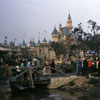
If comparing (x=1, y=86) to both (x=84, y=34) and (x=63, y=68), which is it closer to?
(x=63, y=68)

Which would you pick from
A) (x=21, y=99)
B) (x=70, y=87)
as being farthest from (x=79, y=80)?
(x=21, y=99)

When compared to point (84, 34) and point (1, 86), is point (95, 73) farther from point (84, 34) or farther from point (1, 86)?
point (84, 34)

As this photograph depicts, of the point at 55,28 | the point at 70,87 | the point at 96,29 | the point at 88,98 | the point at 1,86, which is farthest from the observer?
the point at 55,28

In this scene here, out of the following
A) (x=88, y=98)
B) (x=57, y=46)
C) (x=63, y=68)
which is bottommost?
(x=88, y=98)

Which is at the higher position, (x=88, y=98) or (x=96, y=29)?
(x=96, y=29)

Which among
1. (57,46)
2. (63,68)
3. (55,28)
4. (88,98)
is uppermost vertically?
(55,28)

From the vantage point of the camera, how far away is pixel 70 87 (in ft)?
64.1

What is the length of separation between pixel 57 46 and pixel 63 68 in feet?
143

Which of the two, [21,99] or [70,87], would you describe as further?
[70,87]

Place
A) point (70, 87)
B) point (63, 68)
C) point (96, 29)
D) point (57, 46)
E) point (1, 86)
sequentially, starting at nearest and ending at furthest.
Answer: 1. point (1, 86)
2. point (70, 87)
3. point (63, 68)
4. point (96, 29)
5. point (57, 46)

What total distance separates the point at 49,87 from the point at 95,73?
4.44 m

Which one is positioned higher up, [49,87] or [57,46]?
[57,46]

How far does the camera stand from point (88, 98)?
608 inches

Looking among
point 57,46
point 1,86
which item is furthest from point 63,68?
point 57,46
